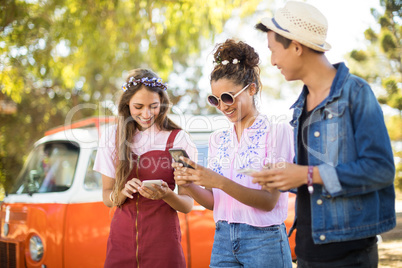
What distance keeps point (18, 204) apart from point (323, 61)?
4.05 metres

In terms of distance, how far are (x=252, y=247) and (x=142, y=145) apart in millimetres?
1183

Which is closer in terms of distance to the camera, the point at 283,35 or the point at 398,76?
the point at 283,35

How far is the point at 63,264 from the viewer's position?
427cm

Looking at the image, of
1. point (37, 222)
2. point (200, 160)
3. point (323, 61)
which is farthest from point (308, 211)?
point (37, 222)

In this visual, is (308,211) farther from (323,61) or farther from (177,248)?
(177,248)

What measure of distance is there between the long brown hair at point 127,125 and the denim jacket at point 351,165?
1.42m

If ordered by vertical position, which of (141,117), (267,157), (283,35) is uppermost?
(283,35)

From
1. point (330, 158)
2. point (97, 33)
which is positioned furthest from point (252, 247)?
point (97, 33)

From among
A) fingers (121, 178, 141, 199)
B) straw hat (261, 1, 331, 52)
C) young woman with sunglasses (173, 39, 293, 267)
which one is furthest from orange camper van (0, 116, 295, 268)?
straw hat (261, 1, 331, 52)

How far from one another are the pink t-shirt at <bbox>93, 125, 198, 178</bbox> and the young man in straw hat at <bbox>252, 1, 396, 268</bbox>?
3.55ft

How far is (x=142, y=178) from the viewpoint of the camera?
9.85 feet

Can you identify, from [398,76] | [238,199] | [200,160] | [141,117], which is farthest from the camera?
[398,76]

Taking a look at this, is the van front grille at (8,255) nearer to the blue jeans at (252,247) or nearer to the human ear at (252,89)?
the blue jeans at (252,247)

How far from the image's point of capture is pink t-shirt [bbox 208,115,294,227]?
8.11 ft
